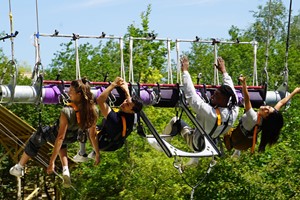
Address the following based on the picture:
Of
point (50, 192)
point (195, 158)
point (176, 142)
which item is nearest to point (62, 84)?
point (195, 158)

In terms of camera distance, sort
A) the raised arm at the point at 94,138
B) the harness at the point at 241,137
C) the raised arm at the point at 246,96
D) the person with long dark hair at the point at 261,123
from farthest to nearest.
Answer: the harness at the point at 241,137 < the person with long dark hair at the point at 261,123 < the raised arm at the point at 246,96 < the raised arm at the point at 94,138

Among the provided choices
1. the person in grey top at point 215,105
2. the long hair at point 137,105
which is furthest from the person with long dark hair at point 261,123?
the long hair at point 137,105

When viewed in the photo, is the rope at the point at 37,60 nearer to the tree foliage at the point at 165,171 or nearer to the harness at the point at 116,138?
the harness at the point at 116,138

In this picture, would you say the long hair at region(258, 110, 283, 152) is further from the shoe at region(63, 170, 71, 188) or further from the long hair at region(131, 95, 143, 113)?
the shoe at region(63, 170, 71, 188)

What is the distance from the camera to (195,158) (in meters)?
14.8

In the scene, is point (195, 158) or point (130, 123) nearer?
point (130, 123)

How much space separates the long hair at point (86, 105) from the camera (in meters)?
12.9

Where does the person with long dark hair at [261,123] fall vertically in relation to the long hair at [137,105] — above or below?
below

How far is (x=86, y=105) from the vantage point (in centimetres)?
1298

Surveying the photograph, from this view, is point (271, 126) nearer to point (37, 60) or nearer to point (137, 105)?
point (137, 105)

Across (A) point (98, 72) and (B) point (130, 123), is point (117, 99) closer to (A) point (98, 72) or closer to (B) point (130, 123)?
(B) point (130, 123)

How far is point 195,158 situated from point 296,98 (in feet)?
62.6

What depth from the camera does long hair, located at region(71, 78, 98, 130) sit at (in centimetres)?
1291

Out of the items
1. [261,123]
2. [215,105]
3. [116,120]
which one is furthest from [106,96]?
[261,123]
